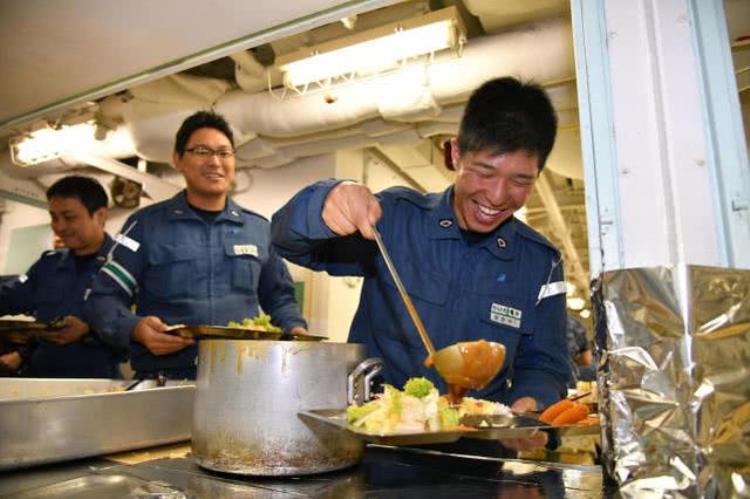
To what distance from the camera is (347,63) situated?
7.70ft

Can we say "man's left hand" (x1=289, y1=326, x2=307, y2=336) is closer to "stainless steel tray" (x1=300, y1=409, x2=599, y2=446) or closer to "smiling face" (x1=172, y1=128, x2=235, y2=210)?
"smiling face" (x1=172, y1=128, x2=235, y2=210)

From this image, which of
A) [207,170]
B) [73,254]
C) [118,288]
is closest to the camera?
[118,288]

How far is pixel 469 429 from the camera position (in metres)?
0.75

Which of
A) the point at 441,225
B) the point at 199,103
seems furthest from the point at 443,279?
the point at 199,103

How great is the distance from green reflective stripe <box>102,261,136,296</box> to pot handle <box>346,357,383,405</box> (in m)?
1.49

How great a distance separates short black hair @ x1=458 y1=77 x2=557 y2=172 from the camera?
4.57ft

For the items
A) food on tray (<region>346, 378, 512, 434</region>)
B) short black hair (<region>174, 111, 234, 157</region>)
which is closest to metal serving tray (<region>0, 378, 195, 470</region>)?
food on tray (<region>346, 378, 512, 434</region>)

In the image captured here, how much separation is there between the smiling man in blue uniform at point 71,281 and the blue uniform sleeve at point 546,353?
76.2 inches

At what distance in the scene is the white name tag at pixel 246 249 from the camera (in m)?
2.24

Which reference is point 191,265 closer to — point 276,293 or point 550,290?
point 276,293

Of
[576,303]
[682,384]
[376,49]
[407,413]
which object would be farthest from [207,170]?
[576,303]

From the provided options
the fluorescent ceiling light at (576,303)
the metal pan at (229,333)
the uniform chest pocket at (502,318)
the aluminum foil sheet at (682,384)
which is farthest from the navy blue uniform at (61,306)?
the fluorescent ceiling light at (576,303)

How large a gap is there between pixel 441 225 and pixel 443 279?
0.55 ft

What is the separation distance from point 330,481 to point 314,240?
2.33 ft
